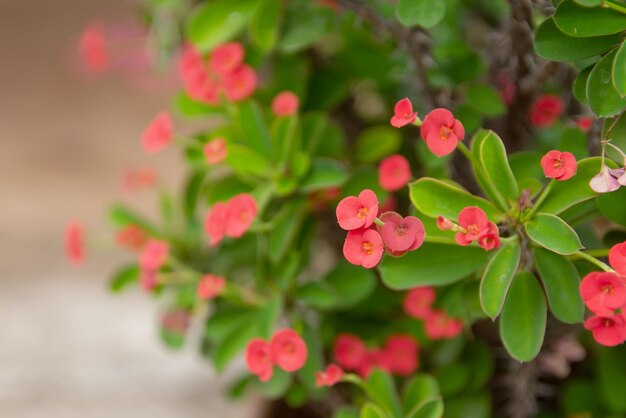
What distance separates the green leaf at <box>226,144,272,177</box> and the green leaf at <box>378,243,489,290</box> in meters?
0.24

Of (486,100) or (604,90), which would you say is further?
(486,100)

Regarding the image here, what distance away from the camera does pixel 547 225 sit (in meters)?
0.64

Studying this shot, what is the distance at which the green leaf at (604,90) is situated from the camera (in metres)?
0.65

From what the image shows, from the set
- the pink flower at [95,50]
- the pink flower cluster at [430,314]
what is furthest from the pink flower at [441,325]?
the pink flower at [95,50]

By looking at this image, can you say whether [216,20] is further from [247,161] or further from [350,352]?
[350,352]

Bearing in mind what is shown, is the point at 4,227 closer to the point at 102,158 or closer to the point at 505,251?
the point at 102,158

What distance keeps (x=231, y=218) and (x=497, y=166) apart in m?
0.28

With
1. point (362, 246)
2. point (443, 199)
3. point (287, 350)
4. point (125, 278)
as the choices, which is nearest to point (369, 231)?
point (362, 246)

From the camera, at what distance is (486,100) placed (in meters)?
0.89

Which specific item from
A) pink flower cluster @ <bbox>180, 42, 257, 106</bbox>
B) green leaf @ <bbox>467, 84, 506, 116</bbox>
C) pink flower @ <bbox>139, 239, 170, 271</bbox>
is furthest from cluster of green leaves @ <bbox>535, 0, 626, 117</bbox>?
pink flower @ <bbox>139, 239, 170, 271</bbox>

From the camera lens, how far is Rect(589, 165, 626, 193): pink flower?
60 cm

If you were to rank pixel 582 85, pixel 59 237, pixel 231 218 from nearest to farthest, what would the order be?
pixel 582 85 < pixel 231 218 < pixel 59 237

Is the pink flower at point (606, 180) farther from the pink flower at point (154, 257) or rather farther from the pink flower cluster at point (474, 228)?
the pink flower at point (154, 257)

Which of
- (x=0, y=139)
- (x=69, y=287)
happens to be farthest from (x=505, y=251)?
(x=0, y=139)
